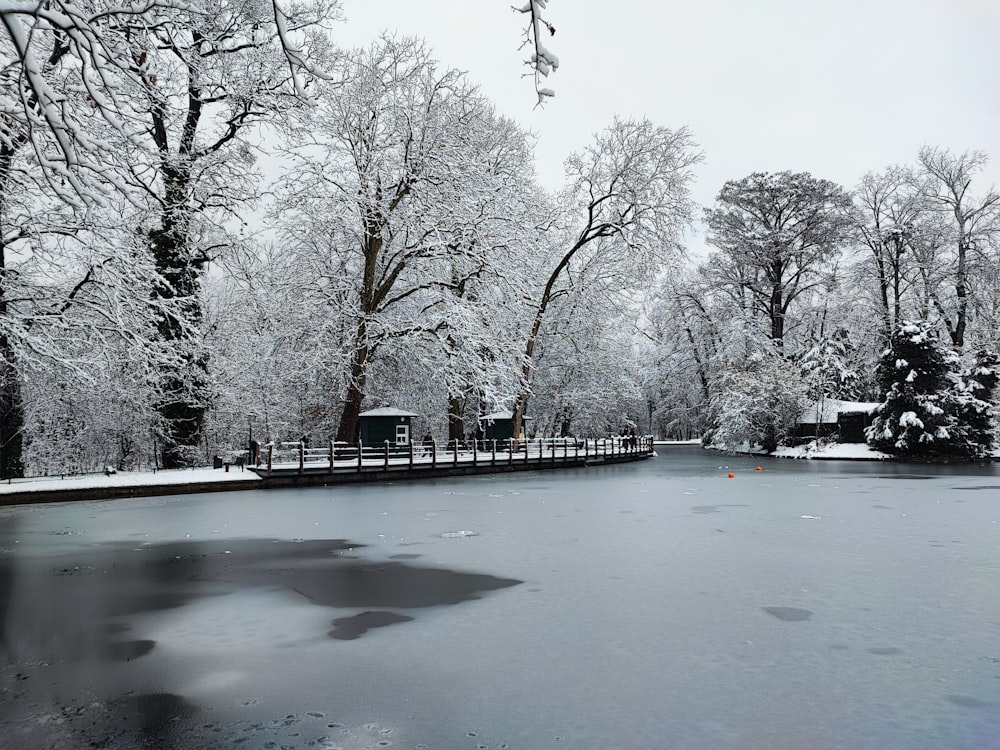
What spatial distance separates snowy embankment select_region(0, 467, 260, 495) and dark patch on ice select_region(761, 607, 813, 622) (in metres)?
17.7

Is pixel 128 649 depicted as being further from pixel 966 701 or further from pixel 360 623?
pixel 966 701

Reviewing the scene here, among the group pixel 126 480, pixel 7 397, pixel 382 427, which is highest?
pixel 7 397

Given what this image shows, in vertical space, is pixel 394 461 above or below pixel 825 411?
below

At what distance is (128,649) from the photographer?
6574mm

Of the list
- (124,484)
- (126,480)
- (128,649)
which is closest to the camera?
(128,649)

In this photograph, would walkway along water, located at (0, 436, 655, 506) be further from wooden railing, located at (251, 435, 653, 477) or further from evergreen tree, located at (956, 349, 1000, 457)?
evergreen tree, located at (956, 349, 1000, 457)

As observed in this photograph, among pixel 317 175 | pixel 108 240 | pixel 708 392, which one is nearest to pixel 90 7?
pixel 108 240

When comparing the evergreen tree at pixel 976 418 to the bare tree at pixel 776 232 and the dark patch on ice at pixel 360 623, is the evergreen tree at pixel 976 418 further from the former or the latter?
the dark patch on ice at pixel 360 623

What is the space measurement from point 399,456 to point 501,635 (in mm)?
23824

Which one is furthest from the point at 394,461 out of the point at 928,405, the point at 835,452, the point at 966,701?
the point at 928,405

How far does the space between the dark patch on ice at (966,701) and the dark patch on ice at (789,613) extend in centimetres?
216

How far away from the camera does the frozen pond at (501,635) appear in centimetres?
495

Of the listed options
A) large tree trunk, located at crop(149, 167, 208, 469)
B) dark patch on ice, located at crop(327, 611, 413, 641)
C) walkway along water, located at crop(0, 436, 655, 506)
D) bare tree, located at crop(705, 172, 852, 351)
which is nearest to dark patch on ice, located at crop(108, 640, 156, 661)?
dark patch on ice, located at crop(327, 611, 413, 641)

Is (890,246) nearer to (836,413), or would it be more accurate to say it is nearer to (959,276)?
(959,276)
